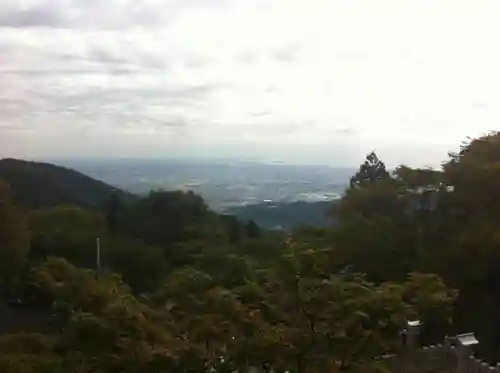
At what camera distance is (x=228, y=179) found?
9.94 metres

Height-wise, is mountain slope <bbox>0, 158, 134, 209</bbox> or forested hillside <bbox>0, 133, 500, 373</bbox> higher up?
mountain slope <bbox>0, 158, 134, 209</bbox>

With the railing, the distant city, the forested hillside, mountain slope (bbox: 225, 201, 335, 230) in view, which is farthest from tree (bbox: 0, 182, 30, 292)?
the railing

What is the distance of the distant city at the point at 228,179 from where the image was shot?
9.15 m

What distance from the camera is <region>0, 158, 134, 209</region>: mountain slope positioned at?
31.0ft

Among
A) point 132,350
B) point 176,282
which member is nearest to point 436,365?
point 176,282

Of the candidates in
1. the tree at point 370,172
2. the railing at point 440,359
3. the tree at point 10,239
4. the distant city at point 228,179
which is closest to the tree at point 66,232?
the tree at point 10,239

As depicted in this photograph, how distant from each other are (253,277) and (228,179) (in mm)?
4967

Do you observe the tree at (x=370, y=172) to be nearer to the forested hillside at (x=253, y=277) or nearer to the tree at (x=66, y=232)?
the forested hillside at (x=253, y=277)

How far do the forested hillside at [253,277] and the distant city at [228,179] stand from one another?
28 cm

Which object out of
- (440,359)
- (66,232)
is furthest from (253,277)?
(66,232)

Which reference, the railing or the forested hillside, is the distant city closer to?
the forested hillside

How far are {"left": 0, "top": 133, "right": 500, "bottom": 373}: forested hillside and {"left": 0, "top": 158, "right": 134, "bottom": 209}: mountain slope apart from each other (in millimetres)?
194

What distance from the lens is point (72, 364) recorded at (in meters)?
3.86

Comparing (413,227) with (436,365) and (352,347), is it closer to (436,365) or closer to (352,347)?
(436,365)
